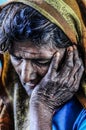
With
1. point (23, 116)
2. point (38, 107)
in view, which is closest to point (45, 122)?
point (38, 107)

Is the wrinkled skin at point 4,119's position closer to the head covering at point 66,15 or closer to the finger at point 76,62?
the finger at point 76,62

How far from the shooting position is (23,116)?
2.38 meters

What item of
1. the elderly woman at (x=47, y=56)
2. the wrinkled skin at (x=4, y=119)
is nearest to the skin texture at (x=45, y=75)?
the elderly woman at (x=47, y=56)

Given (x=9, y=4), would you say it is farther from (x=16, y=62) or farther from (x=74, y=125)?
(x=74, y=125)

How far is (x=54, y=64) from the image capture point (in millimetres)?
2129

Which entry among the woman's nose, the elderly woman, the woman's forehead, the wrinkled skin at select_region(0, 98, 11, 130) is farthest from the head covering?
the wrinkled skin at select_region(0, 98, 11, 130)

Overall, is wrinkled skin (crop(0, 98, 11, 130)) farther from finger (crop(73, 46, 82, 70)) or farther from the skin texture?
→ finger (crop(73, 46, 82, 70))

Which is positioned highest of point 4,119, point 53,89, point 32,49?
point 32,49

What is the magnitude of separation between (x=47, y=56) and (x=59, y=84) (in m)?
0.19

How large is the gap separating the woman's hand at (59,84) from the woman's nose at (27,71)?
0.08m

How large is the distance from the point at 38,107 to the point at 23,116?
20 centimetres

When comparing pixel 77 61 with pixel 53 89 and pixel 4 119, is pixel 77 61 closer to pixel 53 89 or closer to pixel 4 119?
pixel 53 89

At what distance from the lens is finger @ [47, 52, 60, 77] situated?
2092mm

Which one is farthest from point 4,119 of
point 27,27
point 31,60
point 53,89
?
point 27,27
